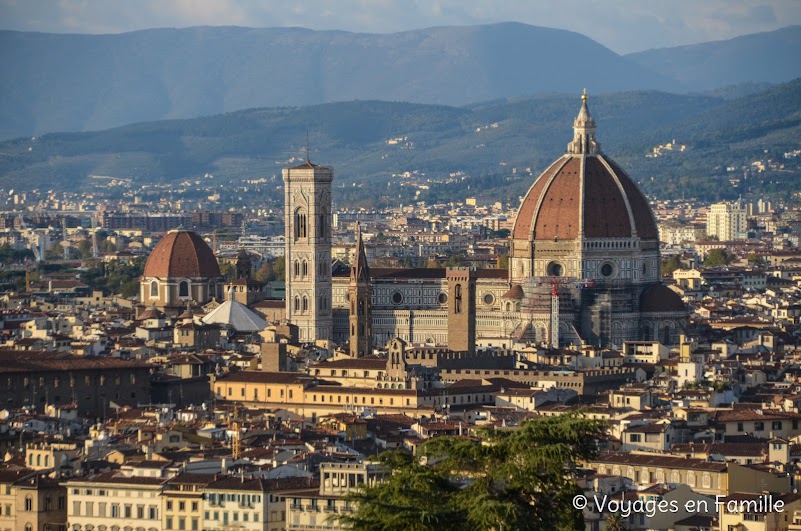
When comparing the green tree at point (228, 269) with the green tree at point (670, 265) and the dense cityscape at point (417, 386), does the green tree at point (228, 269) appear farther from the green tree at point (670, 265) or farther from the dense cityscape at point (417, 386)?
the green tree at point (670, 265)

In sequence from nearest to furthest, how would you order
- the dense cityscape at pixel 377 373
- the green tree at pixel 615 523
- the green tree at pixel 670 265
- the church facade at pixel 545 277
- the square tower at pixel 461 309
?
the green tree at pixel 615 523 → the dense cityscape at pixel 377 373 → the square tower at pixel 461 309 → the church facade at pixel 545 277 → the green tree at pixel 670 265

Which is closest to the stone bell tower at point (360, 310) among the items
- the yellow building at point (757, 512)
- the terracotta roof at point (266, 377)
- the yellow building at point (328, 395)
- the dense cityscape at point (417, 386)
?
the dense cityscape at point (417, 386)

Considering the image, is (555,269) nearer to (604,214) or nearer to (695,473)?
(604,214)

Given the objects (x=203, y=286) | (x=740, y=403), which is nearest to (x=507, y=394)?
(x=740, y=403)

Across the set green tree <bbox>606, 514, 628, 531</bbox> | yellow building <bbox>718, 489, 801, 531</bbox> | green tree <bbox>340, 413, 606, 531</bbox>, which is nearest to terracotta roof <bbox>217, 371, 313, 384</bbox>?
yellow building <bbox>718, 489, 801, 531</bbox>

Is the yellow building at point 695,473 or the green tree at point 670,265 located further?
the green tree at point 670,265

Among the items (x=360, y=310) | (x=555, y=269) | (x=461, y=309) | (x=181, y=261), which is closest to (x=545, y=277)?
(x=555, y=269)

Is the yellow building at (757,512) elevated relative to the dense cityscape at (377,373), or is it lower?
lower
